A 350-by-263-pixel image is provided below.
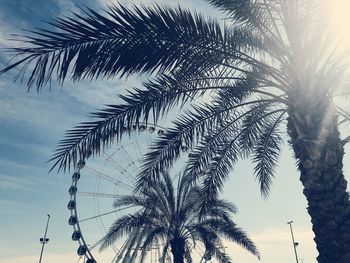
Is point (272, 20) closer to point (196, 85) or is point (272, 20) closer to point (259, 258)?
point (196, 85)

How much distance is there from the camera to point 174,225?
15.1 m

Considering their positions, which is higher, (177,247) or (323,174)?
(177,247)

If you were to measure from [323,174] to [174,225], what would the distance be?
10.6m

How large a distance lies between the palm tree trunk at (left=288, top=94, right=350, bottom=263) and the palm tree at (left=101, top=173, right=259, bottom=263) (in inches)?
365

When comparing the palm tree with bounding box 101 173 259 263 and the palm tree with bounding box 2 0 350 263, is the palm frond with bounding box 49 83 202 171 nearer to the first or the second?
the palm tree with bounding box 2 0 350 263

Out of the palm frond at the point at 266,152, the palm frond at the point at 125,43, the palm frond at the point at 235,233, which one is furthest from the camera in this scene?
the palm frond at the point at 235,233

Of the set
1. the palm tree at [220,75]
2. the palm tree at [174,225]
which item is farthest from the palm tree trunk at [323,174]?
the palm tree at [174,225]

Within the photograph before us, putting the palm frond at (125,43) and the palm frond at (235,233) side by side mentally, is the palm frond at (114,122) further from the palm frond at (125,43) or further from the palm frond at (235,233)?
the palm frond at (235,233)

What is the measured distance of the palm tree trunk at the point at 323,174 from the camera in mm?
5207

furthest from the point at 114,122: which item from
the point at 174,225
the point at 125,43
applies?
the point at 174,225

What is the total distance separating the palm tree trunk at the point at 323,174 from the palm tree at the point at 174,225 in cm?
928

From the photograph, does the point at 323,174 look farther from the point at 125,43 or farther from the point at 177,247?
the point at 177,247

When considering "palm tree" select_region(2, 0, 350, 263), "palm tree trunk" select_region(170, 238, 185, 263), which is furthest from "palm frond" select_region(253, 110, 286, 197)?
"palm tree trunk" select_region(170, 238, 185, 263)

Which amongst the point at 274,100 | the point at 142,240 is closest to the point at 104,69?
the point at 274,100
